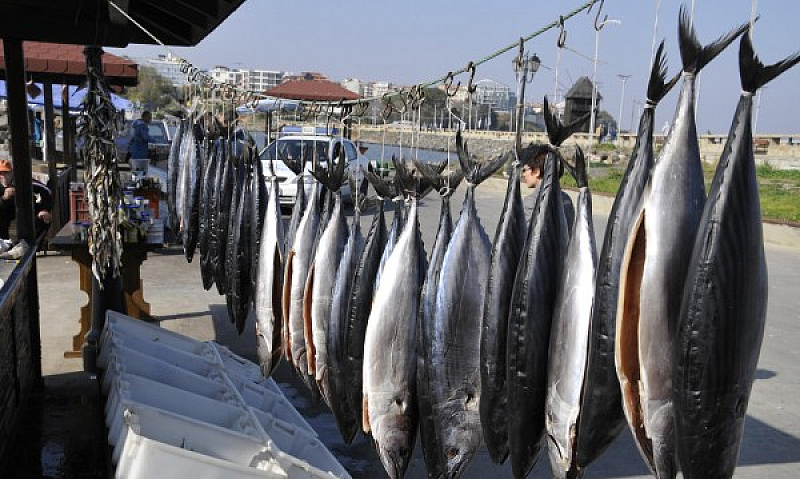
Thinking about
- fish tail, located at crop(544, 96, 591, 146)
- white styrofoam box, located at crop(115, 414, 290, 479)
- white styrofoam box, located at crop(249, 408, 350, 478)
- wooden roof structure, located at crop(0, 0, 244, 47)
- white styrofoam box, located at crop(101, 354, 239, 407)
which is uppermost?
wooden roof structure, located at crop(0, 0, 244, 47)

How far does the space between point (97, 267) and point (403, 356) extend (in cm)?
329

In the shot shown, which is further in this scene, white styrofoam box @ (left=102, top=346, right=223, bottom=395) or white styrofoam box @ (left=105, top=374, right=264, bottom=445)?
white styrofoam box @ (left=102, top=346, right=223, bottom=395)

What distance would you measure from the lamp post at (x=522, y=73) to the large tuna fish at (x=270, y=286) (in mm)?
1415

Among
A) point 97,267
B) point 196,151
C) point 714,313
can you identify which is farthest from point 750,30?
point 97,267

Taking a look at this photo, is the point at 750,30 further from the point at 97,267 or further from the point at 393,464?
the point at 97,267

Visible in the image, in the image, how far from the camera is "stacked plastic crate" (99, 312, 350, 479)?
10.3ft

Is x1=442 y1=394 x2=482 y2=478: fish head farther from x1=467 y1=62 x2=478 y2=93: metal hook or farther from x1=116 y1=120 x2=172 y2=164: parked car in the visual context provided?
x1=116 y1=120 x2=172 y2=164: parked car

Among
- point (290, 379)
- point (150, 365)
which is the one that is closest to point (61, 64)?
point (290, 379)

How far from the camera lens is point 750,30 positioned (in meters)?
1.46

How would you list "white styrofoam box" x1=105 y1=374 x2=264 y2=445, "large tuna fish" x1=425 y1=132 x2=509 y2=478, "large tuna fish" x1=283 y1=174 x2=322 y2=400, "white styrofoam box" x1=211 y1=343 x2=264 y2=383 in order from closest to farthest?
"large tuna fish" x1=425 y1=132 x2=509 y2=478 → "large tuna fish" x1=283 y1=174 x2=322 y2=400 → "white styrofoam box" x1=105 y1=374 x2=264 y2=445 → "white styrofoam box" x1=211 y1=343 x2=264 y2=383

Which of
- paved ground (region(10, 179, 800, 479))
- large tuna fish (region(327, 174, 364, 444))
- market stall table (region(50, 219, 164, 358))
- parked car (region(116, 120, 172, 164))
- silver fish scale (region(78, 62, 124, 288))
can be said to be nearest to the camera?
large tuna fish (region(327, 174, 364, 444))

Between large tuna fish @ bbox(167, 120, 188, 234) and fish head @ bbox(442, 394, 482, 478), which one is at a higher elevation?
large tuna fish @ bbox(167, 120, 188, 234)

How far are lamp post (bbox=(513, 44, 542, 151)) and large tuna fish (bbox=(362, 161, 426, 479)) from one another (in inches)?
21.1

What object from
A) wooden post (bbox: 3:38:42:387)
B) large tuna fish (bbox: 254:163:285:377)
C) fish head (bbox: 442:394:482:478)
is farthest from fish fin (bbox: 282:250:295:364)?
wooden post (bbox: 3:38:42:387)
